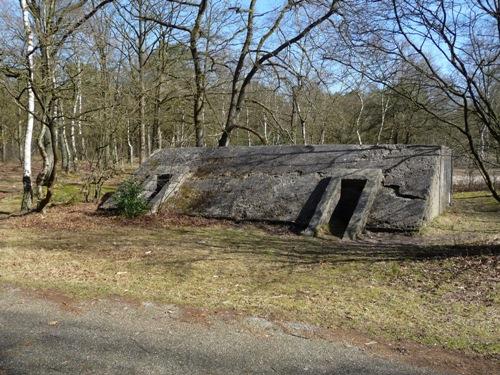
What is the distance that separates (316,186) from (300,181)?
50 cm

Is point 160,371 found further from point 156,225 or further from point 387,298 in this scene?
point 156,225

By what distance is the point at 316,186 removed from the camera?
11.6m

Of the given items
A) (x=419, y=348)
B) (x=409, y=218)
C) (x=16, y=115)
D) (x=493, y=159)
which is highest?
(x=16, y=115)

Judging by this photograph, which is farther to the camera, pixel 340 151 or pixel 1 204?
pixel 1 204

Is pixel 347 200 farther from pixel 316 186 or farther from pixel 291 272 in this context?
pixel 291 272

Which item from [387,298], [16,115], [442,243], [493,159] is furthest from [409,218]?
[16,115]

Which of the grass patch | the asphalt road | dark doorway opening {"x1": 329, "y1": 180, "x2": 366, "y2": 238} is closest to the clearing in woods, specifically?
the grass patch

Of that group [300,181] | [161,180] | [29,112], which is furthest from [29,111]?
[300,181]

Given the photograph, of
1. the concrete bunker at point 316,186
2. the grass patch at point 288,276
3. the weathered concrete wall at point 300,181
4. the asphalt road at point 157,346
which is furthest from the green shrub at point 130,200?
the asphalt road at point 157,346

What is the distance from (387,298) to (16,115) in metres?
30.2

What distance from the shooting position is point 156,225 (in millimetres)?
11438

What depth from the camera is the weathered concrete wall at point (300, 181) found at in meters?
10.7

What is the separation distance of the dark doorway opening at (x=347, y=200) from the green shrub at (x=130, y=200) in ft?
15.5

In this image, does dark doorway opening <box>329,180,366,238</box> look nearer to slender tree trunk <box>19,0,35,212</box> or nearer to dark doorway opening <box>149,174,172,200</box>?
dark doorway opening <box>149,174,172,200</box>
